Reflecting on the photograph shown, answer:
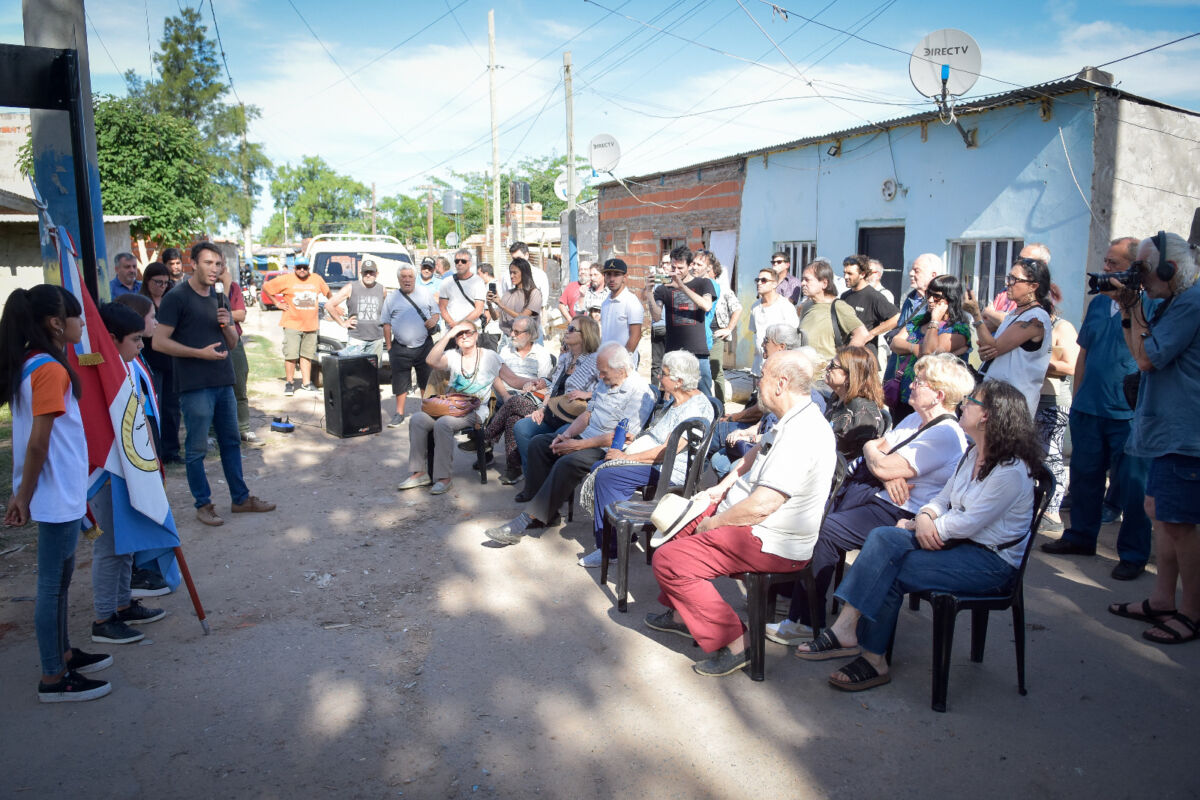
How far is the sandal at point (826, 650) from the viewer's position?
3.76 metres

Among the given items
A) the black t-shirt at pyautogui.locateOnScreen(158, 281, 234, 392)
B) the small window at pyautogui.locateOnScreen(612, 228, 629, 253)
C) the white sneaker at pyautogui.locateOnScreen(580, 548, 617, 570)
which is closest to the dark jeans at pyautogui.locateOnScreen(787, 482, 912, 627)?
the white sneaker at pyautogui.locateOnScreen(580, 548, 617, 570)

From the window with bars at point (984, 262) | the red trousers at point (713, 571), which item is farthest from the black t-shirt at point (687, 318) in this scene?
the red trousers at point (713, 571)

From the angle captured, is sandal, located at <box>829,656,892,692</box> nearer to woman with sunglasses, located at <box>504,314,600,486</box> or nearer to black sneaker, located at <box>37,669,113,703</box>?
woman with sunglasses, located at <box>504,314,600,486</box>

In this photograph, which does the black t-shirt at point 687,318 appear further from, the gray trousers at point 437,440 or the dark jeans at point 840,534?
the dark jeans at point 840,534

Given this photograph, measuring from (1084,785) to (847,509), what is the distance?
1572 millimetres

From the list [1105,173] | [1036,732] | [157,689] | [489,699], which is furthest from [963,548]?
[1105,173]

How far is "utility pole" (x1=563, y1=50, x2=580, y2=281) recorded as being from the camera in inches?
645

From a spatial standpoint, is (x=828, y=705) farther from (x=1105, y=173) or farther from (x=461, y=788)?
(x=1105, y=173)

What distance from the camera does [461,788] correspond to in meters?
2.88

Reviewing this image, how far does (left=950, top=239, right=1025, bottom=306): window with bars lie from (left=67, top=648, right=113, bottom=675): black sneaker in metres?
7.93

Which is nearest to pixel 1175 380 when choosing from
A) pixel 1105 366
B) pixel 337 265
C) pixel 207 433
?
pixel 1105 366

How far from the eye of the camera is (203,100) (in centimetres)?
3581

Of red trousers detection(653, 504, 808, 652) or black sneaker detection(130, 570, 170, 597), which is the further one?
black sneaker detection(130, 570, 170, 597)

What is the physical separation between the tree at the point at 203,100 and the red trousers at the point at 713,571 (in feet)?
113
